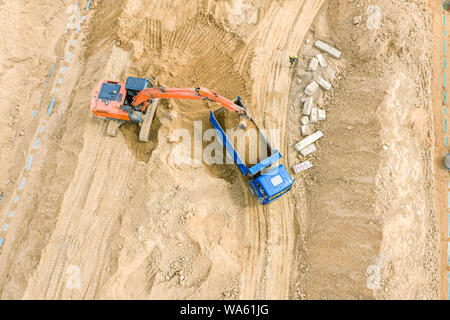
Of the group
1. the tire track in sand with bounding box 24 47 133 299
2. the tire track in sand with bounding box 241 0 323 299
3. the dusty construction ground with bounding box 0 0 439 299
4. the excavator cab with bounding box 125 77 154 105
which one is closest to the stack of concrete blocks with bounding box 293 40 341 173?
the dusty construction ground with bounding box 0 0 439 299

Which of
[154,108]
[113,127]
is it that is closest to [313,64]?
[154,108]

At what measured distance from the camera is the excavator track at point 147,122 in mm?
10880

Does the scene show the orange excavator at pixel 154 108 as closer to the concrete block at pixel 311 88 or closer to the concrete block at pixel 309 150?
the concrete block at pixel 309 150

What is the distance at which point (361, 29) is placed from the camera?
39.0 feet

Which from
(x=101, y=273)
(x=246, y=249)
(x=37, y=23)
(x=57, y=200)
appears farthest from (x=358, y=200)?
(x=37, y=23)

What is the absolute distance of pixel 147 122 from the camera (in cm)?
1102

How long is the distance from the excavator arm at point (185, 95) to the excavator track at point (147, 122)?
600 mm

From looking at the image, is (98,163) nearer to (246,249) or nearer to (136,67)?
(136,67)

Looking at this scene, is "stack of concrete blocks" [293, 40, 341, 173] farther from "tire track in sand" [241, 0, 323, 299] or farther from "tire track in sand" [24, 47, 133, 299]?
"tire track in sand" [24, 47, 133, 299]

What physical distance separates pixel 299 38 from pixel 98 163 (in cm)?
1072

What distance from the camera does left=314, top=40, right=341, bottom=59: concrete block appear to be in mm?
12125

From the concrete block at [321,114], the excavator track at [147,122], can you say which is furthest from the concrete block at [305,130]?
the excavator track at [147,122]
